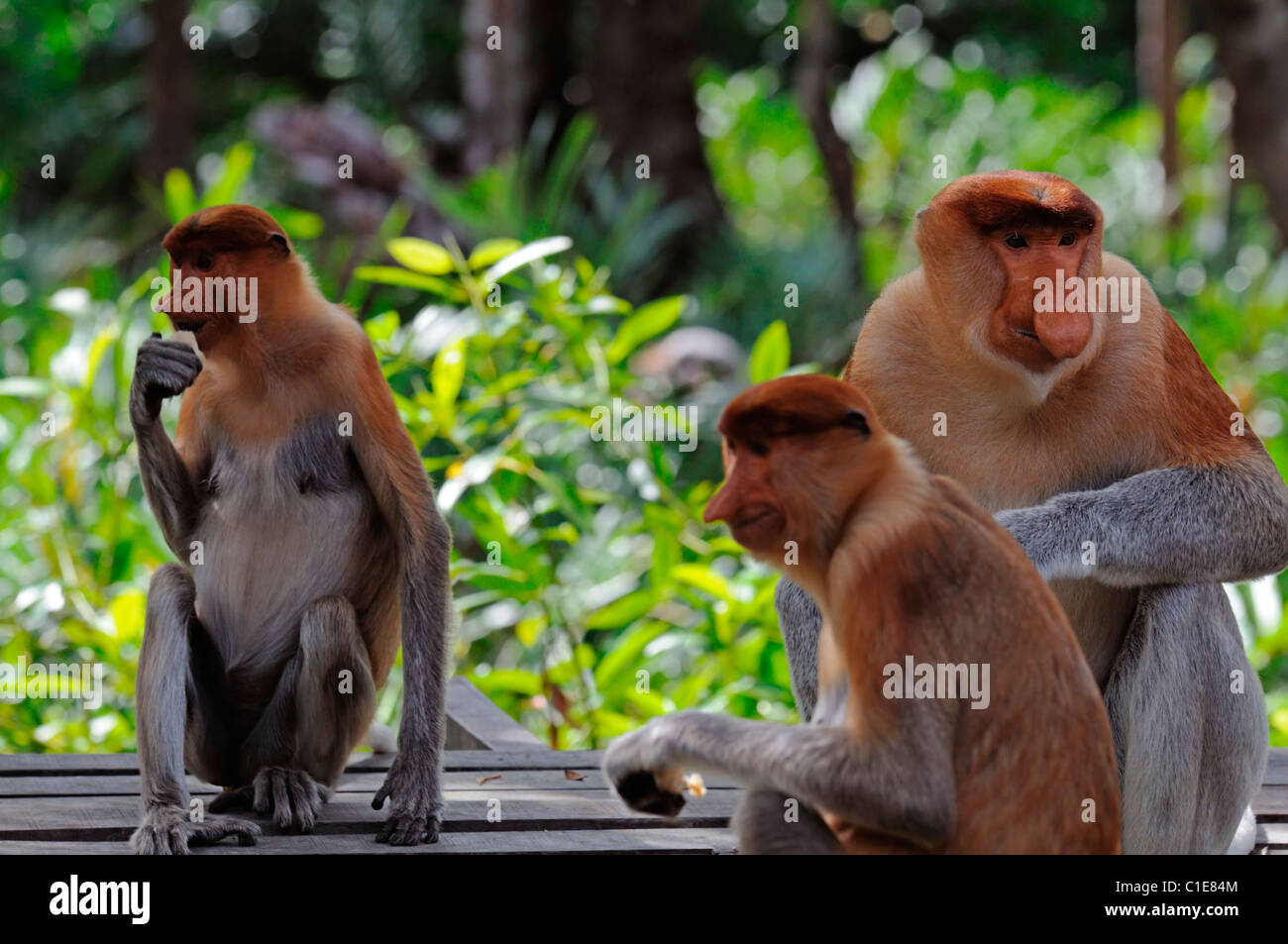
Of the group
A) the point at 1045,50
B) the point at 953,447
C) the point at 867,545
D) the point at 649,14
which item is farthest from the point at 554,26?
the point at 1045,50

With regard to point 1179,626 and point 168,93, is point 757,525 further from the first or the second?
point 168,93

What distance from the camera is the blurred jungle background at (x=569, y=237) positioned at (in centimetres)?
456

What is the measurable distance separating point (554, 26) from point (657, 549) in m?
4.60

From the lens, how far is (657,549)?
4520mm

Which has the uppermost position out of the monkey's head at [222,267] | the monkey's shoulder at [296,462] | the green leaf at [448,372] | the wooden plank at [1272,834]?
the green leaf at [448,372]

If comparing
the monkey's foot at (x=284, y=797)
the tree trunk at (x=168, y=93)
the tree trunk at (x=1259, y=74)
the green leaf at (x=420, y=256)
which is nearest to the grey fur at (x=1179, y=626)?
the monkey's foot at (x=284, y=797)

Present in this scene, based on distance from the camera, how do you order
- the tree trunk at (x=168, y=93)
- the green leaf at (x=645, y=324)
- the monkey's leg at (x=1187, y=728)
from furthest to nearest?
the tree trunk at (x=168, y=93) → the green leaf at (x=645, y=324) → the monkey's leg at (x=1187, y=728)

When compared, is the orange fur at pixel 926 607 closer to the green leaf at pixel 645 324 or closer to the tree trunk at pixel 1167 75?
the green leaf at pixel 645 324

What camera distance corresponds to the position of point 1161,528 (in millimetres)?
2705

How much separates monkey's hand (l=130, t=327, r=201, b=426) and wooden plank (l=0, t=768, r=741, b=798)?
2.65ft

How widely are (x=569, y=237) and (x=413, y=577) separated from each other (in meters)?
3.62

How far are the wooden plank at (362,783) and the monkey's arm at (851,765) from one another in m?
1.22

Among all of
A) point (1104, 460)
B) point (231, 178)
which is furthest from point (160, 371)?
point (231, 178)
